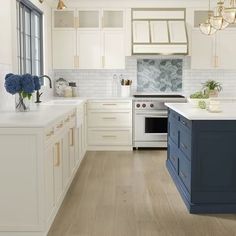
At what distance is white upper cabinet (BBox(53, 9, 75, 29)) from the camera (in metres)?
7.52

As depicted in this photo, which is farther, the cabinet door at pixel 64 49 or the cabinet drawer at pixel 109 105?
the cabinet door at pixel 64 49

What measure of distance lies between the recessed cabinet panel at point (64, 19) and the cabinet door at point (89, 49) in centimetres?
26

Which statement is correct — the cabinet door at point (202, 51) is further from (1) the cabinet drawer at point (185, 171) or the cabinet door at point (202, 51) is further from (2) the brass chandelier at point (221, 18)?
(1) the cabinet drawer at point (185, 171)

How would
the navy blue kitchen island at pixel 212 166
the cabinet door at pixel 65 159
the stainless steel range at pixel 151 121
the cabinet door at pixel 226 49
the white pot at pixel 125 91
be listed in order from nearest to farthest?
1. the navy blue kitchen island at pixel 212 166
2. the cabinet door at pixel 65 159
3. the stainless steel range at pixel 151 121
4. the cabinet door at pixel 226 49
5. the white pot at pixel 125 91

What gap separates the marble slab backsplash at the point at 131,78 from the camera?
7.95 metres

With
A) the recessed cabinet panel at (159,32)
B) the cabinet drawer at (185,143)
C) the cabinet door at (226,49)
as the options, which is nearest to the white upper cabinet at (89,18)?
the recessed cabinet panel at (159,32)

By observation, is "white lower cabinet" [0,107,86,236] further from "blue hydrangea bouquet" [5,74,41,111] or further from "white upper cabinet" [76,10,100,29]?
"white upper cabinet" [76,10,100,29]

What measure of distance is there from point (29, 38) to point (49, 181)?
3445mm

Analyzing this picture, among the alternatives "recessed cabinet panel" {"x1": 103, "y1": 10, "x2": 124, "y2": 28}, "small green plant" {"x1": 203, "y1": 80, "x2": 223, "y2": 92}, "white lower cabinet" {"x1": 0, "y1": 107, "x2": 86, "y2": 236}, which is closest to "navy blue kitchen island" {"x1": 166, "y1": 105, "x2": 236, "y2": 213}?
"white lower cabinet" {"x1": 0, "y1": 107, "x2": 86, "y2": 236}

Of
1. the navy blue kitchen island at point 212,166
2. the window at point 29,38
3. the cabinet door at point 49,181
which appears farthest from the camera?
the window at point 29,38

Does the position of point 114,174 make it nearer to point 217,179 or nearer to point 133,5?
point 217,179

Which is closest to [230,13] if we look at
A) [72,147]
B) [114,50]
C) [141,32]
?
[72,147]

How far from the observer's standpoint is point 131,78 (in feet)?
26.2

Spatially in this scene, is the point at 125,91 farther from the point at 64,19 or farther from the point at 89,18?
the point at 64,19
